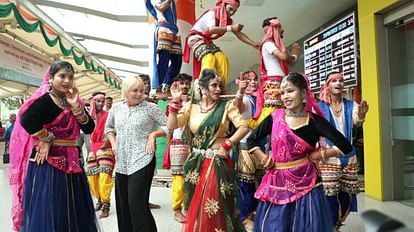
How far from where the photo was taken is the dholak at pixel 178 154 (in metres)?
3.74

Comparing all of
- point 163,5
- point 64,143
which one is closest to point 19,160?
point 64,143

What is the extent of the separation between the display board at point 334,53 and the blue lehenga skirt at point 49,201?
3.74m

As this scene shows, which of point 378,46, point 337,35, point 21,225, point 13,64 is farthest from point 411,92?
point 13,64

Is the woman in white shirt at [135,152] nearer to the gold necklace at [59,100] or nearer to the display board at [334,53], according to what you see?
the gold necklace at [59,100]

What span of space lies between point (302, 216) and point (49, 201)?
152cm

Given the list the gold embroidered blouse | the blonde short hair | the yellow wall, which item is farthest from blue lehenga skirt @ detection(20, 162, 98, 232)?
the yellow wall

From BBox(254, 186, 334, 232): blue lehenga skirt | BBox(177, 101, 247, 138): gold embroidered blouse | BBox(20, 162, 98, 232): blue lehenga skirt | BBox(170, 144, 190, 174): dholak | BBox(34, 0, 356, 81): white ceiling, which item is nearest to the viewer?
BBox(254, 186, 334, 232): blue lehenga skirt

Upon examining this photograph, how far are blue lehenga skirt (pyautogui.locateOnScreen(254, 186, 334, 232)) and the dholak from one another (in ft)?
4.92

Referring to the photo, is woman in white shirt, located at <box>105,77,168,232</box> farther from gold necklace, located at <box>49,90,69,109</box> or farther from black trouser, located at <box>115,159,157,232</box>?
gold necklace, located at <box>49,90,69,109</box>

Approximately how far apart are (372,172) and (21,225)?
13.9 feet

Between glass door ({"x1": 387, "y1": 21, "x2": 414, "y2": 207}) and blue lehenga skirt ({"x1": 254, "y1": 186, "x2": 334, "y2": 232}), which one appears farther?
glass door ({"x1": 387, "y1": 21, "x2": 414, "y2": 207})

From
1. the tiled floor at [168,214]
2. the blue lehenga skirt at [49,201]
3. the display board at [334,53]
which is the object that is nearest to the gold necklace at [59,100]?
the blue lehenga skirt at [49,201]

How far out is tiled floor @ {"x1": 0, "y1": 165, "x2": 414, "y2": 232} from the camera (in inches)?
149

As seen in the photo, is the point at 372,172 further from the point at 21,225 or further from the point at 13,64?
the point at 13,64
